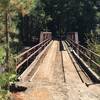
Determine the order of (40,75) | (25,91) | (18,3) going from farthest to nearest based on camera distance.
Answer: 1. (18,3)
2. (40,75)
3. (25,91)

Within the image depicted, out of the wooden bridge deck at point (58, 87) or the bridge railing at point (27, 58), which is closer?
the wooden bridge deck at point (58, 87)

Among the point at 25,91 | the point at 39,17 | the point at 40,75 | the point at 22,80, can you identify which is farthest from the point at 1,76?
the point at 39,17

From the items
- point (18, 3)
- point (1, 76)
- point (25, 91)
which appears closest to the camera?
point (1, 76)

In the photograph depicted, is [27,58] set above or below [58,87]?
above

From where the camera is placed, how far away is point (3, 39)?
30.7 meters

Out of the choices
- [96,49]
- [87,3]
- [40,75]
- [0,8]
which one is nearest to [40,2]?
[87,3]

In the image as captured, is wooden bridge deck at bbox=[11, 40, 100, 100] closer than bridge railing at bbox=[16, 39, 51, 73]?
Yes

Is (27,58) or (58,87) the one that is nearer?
(58,87)

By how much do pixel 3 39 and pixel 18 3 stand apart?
12.4 feet

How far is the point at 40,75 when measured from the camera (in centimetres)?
1270

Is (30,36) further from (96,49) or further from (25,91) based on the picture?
(25,91)

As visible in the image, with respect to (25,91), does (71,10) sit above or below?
above

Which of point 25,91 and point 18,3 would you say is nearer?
point 25,91

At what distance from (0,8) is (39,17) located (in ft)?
128
